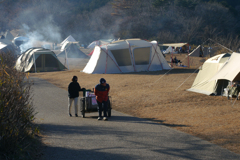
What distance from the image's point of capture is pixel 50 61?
87.5ft

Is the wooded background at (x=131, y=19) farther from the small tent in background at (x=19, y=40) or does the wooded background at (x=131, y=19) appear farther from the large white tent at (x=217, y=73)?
the large white tent at (x=217, y=73)

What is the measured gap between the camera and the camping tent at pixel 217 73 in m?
11.3

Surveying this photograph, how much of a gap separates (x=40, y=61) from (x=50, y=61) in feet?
2.98

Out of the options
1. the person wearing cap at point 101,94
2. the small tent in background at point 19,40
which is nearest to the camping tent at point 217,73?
the person wearing cap at point 101,94

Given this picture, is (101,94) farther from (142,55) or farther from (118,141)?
(142,55)

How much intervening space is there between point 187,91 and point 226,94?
1.89 m

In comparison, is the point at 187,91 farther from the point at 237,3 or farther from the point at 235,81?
the point at 237,3

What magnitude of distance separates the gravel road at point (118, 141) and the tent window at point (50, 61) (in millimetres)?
18052

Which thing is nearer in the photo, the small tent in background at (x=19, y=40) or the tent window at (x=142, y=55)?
the tent window at (x=142, y=55)

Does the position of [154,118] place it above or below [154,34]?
below

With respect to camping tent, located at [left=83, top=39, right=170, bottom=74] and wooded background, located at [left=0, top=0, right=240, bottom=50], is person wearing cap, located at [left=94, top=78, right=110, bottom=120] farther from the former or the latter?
wooded background, located at [left=0, top=0, right=240, bottom=50]

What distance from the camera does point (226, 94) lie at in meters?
12.1

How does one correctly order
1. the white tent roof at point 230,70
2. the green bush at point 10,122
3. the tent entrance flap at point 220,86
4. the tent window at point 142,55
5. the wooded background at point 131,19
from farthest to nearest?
1. the wooded background at point 131,19
2. the tent window at point 142,55
3. the tent entrance flap at point 220,86
4. the white tent roof at point 230,70
5. the green bush at point 10,122

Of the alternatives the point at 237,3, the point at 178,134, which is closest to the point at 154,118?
the point at 178,134
